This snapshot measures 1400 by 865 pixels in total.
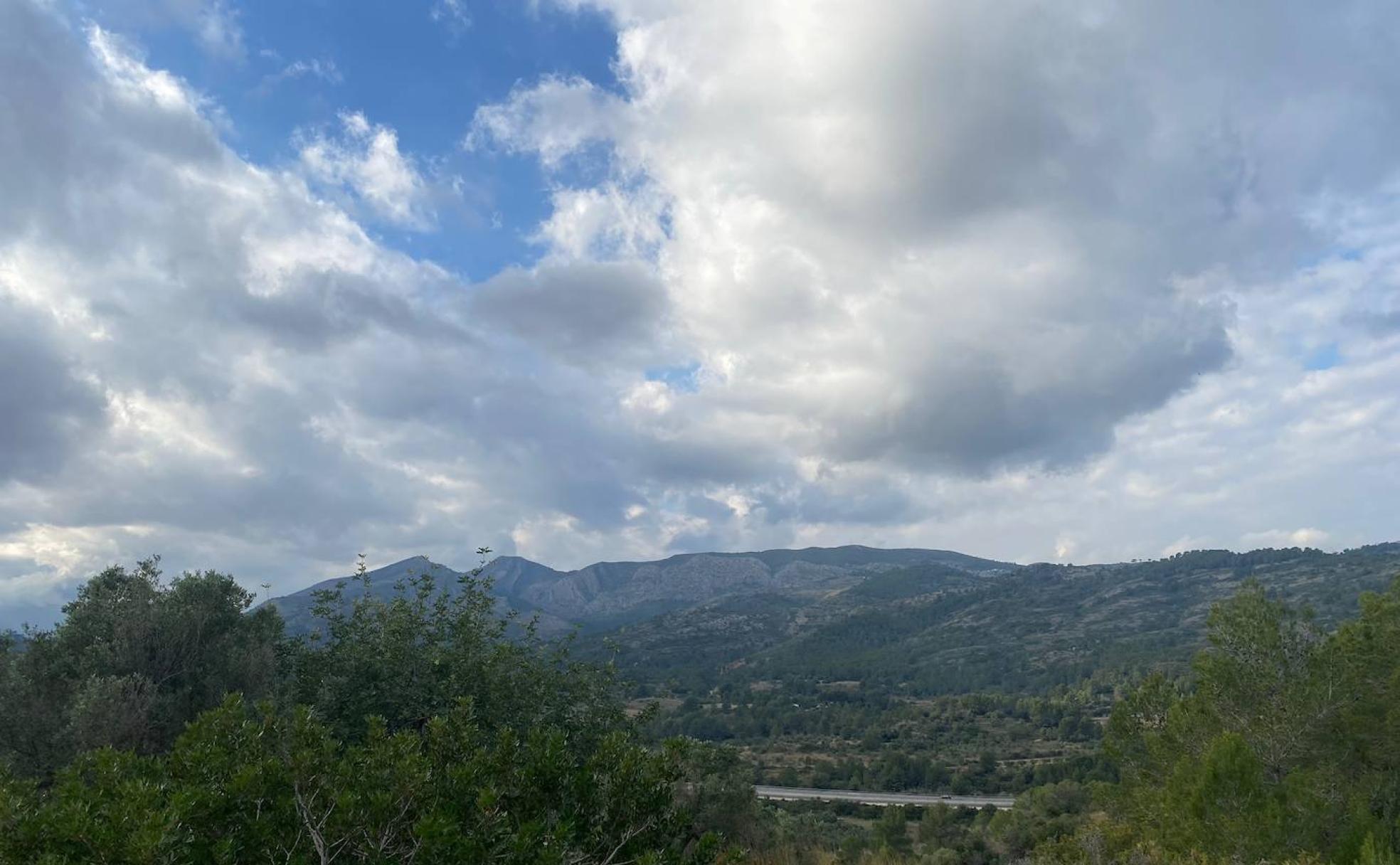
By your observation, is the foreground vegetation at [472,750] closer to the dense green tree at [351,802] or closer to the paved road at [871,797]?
the dense green tree at [351,802]

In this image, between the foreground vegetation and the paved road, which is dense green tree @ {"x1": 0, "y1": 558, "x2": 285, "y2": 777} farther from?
the paved road

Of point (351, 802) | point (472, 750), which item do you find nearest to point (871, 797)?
point (472, 750)

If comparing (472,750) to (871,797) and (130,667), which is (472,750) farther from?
(871,797)

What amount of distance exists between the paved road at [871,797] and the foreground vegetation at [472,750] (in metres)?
33.3

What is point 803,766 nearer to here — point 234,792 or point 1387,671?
point 1387,671

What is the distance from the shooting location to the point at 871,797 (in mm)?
86812

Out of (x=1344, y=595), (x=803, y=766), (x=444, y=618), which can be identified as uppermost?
(x=444, y=618)

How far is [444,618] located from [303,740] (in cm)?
1231

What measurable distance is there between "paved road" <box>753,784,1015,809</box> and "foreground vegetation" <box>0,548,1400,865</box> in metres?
33.3

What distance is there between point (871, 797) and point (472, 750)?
88.4m

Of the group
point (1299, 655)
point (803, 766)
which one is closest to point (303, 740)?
point (1299, 655)

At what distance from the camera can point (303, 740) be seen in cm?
854

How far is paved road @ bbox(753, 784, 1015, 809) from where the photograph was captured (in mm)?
78688

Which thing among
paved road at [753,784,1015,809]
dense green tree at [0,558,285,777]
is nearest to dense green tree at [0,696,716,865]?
dense green tree at [0,558,285,777]
